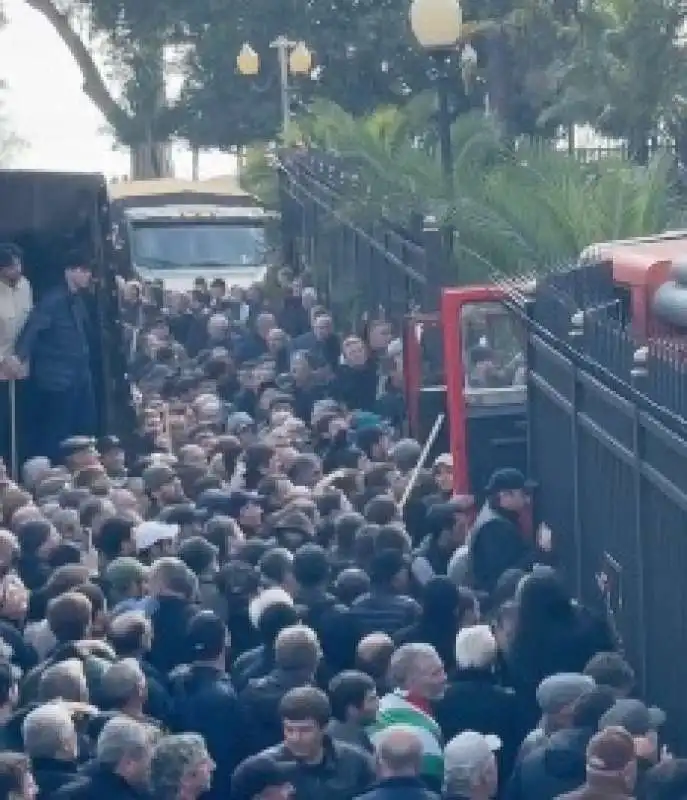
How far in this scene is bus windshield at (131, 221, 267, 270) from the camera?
37.8 m

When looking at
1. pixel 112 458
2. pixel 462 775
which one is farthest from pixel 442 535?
pixel 462 775

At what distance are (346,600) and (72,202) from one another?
741 cm

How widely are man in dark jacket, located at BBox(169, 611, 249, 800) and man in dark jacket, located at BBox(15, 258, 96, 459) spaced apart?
8101mm

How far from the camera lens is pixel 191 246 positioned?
3797cm

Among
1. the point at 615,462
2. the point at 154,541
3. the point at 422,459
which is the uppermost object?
the point at 615,462

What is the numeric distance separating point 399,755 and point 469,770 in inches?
11.1

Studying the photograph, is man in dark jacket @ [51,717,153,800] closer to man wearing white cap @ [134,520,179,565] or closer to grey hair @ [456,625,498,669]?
grey hair @ [456,625,498,669]

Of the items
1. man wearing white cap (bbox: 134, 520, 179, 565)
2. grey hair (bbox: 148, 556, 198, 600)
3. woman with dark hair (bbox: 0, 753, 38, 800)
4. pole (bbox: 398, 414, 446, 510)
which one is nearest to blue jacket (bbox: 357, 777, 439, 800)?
woman with dark hair (bbox: 0, 753, 38, 800)

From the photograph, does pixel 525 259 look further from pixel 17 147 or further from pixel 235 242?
pixel 17 147

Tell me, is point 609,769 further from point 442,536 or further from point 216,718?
point 442,536

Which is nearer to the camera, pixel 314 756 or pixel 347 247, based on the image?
pixel 314 756

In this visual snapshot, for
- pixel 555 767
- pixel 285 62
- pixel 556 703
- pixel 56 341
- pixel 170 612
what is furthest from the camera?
pixel 285 62

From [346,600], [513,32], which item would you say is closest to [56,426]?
[346,600]

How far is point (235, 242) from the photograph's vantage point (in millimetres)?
38125
